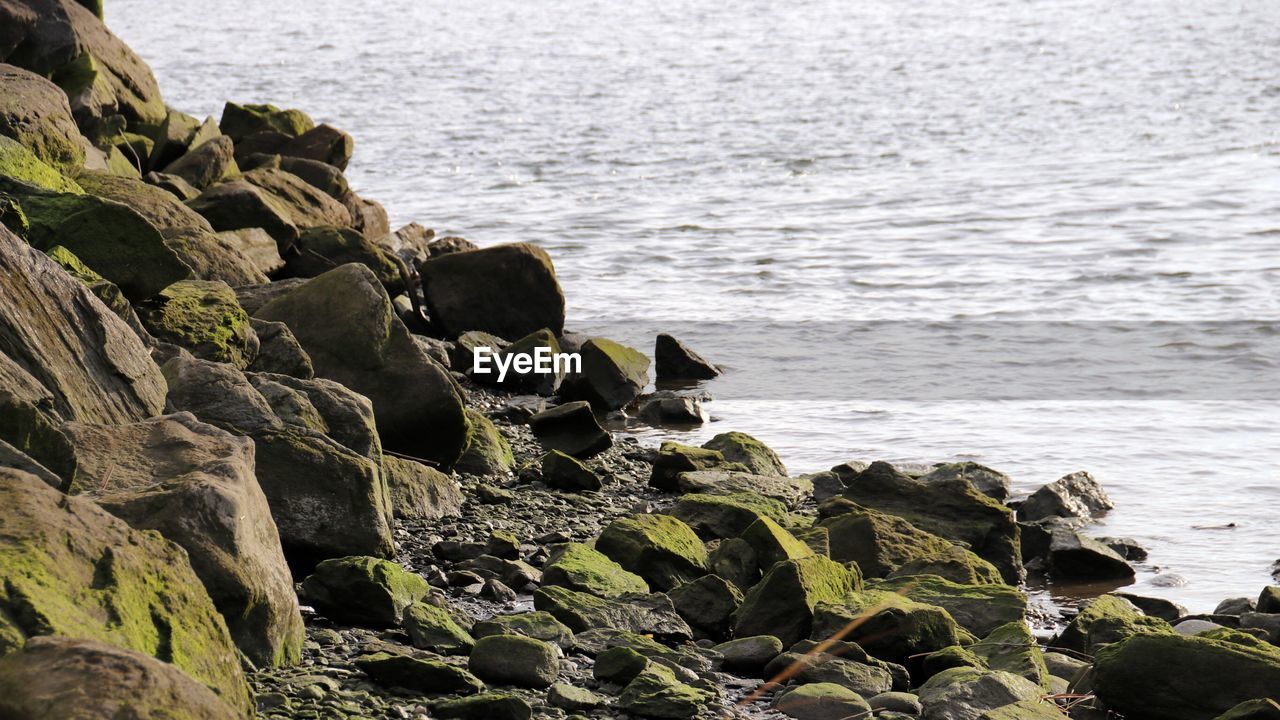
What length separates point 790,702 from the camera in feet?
16.6

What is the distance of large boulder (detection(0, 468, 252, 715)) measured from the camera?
11.3ft

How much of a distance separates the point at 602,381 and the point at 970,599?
184 inches

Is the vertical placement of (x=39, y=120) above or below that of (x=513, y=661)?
above

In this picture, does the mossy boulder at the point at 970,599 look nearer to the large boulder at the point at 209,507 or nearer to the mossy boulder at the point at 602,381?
the large boulder at the point at 209,507

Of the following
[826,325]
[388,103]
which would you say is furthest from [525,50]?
[826,325]

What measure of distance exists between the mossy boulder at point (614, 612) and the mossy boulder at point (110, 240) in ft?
8.85

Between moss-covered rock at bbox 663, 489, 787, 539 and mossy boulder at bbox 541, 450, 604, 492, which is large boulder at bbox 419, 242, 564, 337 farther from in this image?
moss-covered rock at bbox 663, 489, 787, 539

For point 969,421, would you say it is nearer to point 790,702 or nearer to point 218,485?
point 790,702

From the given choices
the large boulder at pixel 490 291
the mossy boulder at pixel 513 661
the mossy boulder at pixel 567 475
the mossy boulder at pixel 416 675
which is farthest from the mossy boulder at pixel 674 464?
the mossy boulder at pixel 416 675

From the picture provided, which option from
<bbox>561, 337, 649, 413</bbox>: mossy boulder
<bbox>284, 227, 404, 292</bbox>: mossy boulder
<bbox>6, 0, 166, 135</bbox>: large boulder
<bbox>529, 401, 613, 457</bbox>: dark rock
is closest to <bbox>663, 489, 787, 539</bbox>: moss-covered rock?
<bbox>529, 401, 613, 457</bbox>: dark rock

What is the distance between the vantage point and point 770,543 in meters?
6.50

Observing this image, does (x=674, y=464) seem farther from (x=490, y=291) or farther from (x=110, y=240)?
(x=490, y=291)

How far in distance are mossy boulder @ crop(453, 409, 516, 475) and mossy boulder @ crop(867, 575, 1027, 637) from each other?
254 cm

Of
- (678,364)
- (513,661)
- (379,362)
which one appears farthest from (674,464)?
(513,661)
